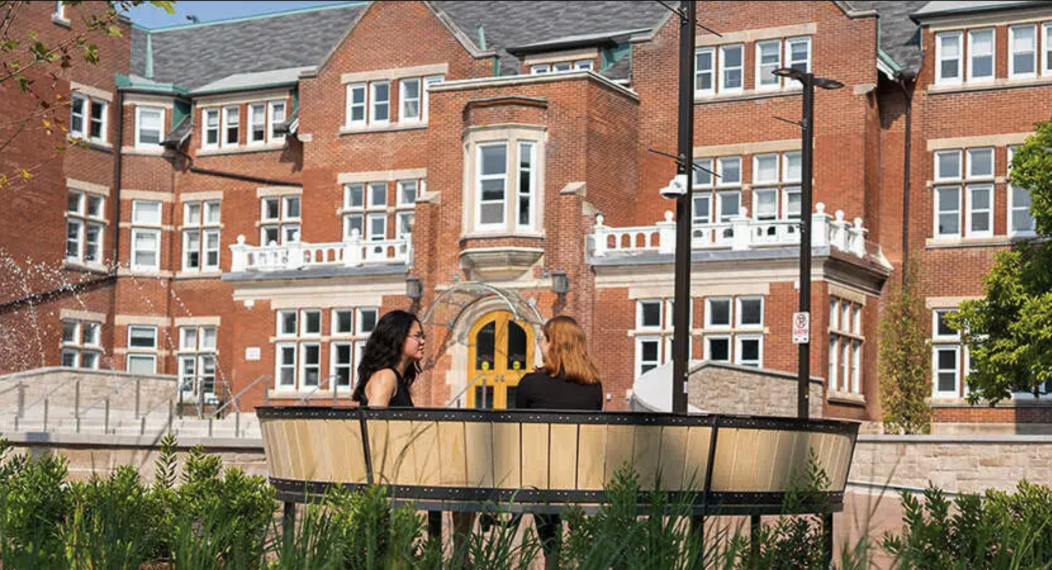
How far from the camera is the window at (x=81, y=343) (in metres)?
42.7

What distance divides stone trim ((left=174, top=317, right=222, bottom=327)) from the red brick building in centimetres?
Answer: 11

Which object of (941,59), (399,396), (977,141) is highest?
(941,59)

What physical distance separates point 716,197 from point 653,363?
5038mm

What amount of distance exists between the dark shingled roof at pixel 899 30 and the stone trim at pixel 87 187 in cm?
2034

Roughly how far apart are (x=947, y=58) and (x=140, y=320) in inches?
882

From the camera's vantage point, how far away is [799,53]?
3612 cm

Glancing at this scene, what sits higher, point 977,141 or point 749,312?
point 977,141

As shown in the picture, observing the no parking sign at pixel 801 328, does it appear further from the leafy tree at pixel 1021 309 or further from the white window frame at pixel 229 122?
the white window frame at pixel 229 122

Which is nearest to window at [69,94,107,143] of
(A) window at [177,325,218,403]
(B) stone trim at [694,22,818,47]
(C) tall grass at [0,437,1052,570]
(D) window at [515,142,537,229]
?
(A) window at [177,325,218,403]

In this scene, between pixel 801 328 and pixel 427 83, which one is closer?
pixel 801 328

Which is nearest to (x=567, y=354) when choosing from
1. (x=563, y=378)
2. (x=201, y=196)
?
(x=563, y=378)

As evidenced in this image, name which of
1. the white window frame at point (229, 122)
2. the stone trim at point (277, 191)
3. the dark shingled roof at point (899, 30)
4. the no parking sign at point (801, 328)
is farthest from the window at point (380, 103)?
the no parking sign at point (801, 328)

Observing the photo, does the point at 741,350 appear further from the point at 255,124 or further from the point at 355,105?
the point at 255,124

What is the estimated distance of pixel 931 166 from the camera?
35656mm
